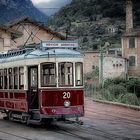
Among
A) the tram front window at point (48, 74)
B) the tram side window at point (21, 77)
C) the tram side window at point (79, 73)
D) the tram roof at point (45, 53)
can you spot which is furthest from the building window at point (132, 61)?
the tram front window at point (48, 74)

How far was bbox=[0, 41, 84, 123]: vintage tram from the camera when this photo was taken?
17.6 meters

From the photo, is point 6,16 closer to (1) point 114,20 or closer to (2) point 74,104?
(2) point 74,104

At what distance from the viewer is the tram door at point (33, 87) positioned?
18078 millimetres

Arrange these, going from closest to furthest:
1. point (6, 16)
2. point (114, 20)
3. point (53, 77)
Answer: point (53, 77)
point (6, 16)
point (114, 20)

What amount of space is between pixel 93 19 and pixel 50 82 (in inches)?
5284

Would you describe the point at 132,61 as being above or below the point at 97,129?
above

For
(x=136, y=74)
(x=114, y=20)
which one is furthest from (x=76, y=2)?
(x=136, y=74)

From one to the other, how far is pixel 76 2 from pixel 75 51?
138033mm

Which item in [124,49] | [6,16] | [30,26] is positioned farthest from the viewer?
[124,49]

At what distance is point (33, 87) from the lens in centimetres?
1827

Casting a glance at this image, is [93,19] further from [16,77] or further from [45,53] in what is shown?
[45,53]

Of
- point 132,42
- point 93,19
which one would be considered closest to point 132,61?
point 132,42

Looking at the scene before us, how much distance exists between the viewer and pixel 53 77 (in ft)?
58.1

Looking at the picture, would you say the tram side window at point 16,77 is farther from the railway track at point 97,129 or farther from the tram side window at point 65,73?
the tram side window at point 65,73
